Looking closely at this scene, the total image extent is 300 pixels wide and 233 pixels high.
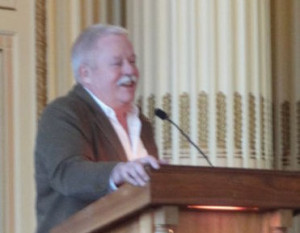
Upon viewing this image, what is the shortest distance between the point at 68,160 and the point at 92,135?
0.19m

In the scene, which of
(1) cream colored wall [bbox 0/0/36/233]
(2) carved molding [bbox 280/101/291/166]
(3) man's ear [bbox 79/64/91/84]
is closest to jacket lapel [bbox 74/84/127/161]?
(3) man's ear [bbox 79/64/91/84]

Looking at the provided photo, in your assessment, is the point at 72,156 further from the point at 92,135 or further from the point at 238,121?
the point at 238,121

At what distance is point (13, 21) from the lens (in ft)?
16.0

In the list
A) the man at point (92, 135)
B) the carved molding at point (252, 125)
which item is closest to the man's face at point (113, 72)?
the man at point (92, 135)

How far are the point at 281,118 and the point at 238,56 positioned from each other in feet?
1.95

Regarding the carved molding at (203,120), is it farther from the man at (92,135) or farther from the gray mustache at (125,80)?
the gray mustache at (125,80)

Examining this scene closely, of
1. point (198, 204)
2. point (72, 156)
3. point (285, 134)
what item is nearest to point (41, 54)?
point (285, 134)

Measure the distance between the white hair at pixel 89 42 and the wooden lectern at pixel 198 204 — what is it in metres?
0.69

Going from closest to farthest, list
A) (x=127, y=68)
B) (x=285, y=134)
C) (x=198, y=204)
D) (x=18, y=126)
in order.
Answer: (x=198, y=204) < (x=127, y=68) < (x=18, y=126) < (x=285, y=134)

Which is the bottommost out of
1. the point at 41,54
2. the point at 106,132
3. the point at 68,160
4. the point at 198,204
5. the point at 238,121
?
the point at 198,204

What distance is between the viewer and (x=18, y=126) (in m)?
4.82

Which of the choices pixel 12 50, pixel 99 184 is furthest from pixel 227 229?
pixel 12 50

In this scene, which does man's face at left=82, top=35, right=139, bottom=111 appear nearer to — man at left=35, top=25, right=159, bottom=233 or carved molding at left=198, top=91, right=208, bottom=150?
man at left=35, top=25, right=159, bottom=233

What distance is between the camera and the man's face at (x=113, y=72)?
10.8 ft
